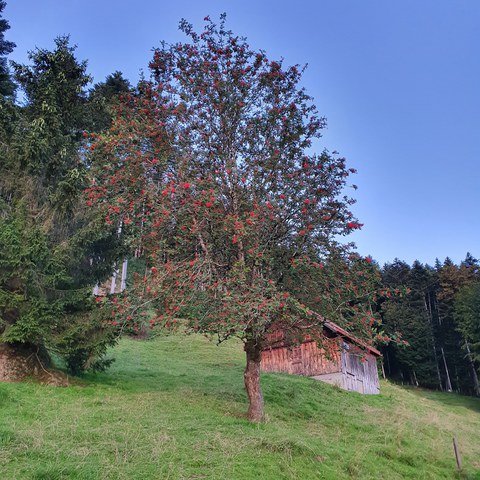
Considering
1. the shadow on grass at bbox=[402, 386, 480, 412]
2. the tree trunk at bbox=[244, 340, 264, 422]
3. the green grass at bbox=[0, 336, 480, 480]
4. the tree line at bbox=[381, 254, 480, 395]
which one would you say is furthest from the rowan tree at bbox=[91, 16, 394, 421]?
the tree line at bbox=[381, 254, 480, 395]

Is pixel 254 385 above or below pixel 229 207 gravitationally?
below

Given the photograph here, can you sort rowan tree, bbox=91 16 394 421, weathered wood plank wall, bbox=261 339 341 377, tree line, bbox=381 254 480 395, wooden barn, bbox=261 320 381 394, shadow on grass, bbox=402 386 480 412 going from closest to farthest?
1. rowan tree, bbox=91 16 394 421
2. wooden barn, bbox=261 320 381 394
3. weathered wood plank wall, bbox=261 339 341 377
4. shadow on grass, bbox=402 386 480 412
5. tree line, bbox=381 254 480 395

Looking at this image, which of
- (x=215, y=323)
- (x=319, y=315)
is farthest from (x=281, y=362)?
(x=215, y=323)

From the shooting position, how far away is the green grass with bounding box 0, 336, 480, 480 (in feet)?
21.7

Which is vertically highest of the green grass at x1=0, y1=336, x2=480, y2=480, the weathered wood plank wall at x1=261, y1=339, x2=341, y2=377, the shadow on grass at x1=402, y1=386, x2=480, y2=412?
the weathered wood plank wall at x1=261, y1=339, x2=341, y2=377

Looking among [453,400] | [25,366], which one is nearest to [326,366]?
[25,366]

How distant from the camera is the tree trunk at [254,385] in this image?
10656mm

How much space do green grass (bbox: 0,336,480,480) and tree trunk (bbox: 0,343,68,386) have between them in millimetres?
790

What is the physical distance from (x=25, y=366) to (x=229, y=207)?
7.66 meters

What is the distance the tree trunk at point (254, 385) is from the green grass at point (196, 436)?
538 millimetres

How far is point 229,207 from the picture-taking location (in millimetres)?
11250

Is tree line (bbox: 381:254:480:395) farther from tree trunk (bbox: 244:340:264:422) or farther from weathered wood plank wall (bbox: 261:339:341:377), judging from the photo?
tree trunk (bbox: 244:340:264:422)

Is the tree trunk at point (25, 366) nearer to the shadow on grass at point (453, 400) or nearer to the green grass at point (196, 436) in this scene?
the green grass at point (196, 436)

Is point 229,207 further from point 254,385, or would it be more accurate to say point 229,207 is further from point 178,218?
point 254,385
